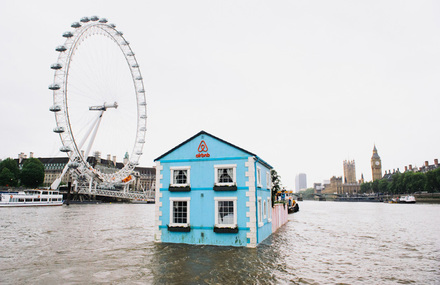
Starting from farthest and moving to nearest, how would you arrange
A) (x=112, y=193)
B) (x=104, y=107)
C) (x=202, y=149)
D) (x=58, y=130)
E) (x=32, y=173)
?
(x=112, y=193), (x=32, y=173), (x=104, y=107), (x=58, y=130), (x=202, y=149)

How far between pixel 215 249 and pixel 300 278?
20.5 ft

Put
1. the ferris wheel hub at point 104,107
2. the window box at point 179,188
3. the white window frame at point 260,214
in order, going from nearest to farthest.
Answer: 1. the window box at point 179,188
2. the white window frame at point 260,214
3. the ferris wheel hub at point 104,107

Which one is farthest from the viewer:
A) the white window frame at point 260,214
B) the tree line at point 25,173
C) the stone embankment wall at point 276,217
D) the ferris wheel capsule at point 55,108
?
the tree line at point 25,173

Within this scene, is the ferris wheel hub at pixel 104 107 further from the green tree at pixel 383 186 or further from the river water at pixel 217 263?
the green tree at pixel 383 186

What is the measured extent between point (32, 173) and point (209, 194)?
107617mm

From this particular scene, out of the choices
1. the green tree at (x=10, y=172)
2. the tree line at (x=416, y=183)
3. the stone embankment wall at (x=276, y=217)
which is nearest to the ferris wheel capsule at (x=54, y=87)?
the stone embankment wall at (x=276, y=217)

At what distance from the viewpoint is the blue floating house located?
770 inches

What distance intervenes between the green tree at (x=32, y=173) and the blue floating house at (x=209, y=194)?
104195 mm

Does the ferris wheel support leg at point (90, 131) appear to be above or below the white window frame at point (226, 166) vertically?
above

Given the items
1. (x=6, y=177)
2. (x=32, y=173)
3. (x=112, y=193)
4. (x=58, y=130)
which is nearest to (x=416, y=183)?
(x=112, y=193)

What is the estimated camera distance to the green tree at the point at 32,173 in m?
106

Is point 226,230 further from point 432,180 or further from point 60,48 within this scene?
point 432,180

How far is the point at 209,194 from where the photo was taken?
2028 cm

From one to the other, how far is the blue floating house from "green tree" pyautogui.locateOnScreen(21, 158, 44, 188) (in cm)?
10420
